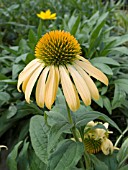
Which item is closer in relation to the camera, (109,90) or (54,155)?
(54,155)

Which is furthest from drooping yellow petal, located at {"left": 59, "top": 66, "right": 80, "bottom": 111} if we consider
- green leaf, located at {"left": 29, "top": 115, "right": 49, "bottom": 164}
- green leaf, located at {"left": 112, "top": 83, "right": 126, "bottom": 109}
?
green leaf, located at {"left": 112, "top": 83, "right": 126, "bottom": 109}

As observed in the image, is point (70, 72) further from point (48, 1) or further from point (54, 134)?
point (48, 1)

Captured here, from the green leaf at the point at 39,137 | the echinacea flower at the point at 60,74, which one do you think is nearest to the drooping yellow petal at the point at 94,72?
the echinacea flower at the point at 60,74

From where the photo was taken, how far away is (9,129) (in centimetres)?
170

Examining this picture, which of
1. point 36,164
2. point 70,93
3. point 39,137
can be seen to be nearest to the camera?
point 70,93

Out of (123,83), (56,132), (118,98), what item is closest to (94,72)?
(56,132)

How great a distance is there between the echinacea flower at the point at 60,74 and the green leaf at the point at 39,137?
0.75ft

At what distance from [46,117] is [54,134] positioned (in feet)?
0.19

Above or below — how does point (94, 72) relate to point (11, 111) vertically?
above

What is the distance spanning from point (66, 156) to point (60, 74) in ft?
0.70

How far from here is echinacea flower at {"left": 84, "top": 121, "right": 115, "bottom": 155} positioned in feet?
4.12

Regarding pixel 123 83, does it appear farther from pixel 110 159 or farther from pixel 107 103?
pixel 110 159

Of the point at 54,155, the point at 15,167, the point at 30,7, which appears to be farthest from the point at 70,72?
the point at 30,7

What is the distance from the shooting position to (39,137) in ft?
3.77
